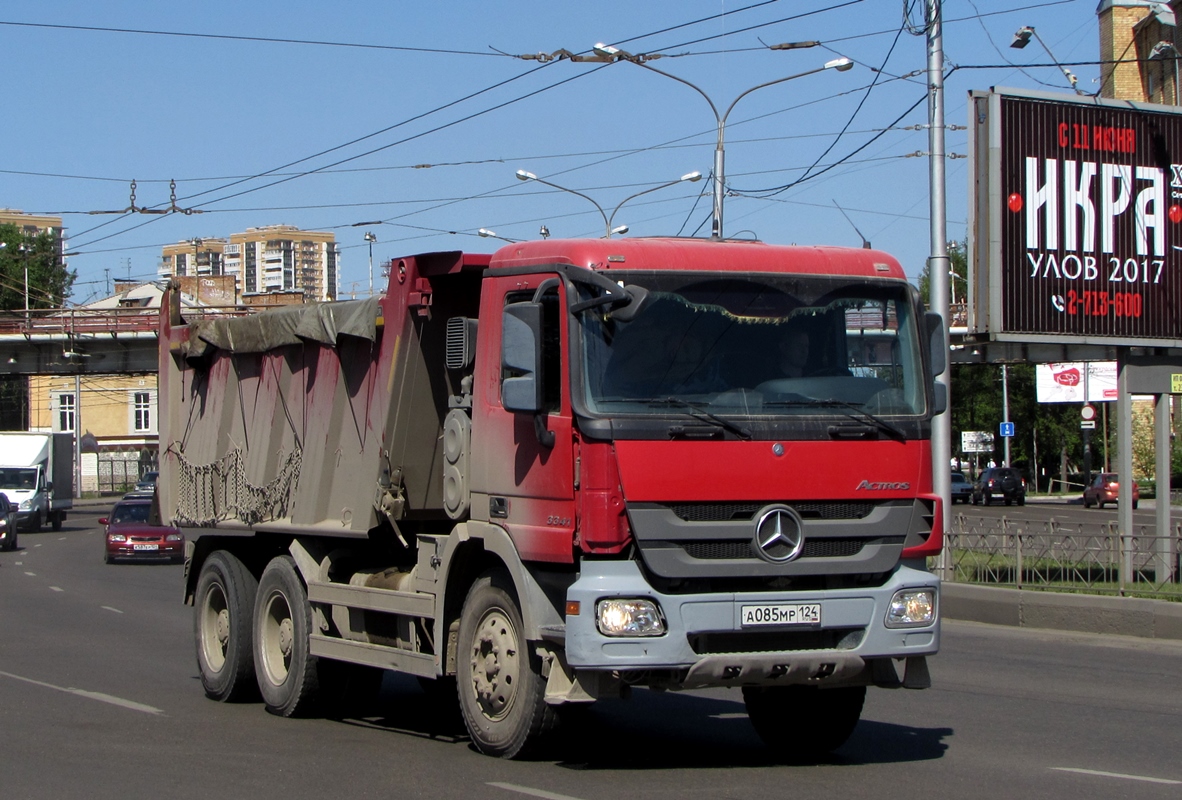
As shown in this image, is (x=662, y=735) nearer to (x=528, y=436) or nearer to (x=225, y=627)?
(x=528, y=436)

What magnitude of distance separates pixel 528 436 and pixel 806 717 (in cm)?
239

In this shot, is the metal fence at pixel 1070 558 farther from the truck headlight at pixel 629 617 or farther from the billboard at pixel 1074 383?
the billboard at pixel 1074 383

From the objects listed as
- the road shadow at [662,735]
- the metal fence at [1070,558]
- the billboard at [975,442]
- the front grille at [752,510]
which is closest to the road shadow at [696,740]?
the road shadow at [662,735]

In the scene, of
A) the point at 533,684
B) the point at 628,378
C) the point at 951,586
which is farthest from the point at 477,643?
the point at 951,586

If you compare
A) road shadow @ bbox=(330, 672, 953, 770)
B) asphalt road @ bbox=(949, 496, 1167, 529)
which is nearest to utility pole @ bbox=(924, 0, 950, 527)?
road shadow @ bbox=(330, 672, 953, 770)

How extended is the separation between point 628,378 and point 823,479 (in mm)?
1130

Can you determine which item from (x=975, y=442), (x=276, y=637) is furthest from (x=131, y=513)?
(x=975, y=442)

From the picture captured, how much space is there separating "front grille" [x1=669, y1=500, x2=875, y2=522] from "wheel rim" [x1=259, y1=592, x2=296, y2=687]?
418 centimetres

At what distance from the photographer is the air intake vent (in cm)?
863

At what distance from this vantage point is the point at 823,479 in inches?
296

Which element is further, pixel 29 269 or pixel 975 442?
pixel 29 269

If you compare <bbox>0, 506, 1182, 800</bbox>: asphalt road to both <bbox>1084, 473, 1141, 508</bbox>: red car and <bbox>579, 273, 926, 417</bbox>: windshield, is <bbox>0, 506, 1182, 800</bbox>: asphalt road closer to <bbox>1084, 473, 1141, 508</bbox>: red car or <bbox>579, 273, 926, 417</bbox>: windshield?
<bbox>579, 273, 926, 417</bbox>: windshield

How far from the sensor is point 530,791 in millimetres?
7227

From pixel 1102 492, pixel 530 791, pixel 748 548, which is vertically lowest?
pixel 1102 492
